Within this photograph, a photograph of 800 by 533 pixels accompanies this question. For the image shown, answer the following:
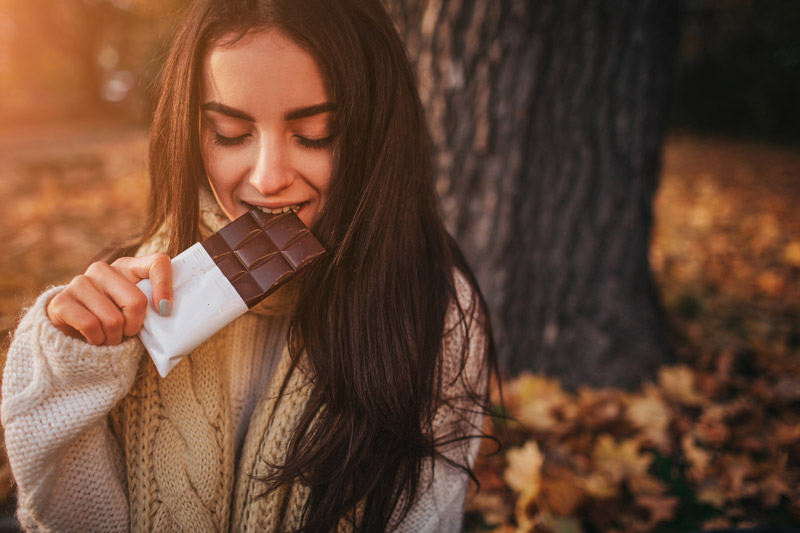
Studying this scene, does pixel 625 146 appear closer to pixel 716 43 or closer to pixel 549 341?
pixel 549 341

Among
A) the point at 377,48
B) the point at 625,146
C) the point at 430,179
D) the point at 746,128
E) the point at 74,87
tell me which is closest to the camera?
the point at 377,48

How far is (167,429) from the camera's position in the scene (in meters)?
1.34

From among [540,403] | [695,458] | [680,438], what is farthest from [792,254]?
[540,403]

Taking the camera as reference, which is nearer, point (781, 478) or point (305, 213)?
point (305, 213)

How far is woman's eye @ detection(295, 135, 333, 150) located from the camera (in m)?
1.18

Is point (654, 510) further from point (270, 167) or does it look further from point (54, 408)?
point (54, 408)

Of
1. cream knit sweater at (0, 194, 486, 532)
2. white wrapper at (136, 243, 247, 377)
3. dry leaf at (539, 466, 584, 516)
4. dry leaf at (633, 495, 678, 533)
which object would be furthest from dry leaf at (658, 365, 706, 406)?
white wrapper at (136, 243, 247, 377)

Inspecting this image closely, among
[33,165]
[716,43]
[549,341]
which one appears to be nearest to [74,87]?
[33,165]

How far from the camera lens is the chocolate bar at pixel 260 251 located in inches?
45.4

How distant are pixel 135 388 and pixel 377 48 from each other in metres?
1.11

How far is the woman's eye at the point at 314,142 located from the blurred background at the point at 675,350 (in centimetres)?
68

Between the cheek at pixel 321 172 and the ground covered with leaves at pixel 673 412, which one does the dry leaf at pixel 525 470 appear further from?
the cheek at pixel 321 172

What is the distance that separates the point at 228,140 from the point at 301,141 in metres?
0.18

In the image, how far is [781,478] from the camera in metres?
1.92
